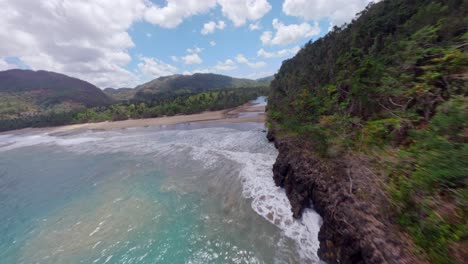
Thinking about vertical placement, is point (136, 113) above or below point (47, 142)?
above

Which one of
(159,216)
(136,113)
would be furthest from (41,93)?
(159,216)

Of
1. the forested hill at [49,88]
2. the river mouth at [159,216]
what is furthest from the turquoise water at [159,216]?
the forested hill at [49,88]

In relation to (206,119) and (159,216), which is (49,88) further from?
(159,216)

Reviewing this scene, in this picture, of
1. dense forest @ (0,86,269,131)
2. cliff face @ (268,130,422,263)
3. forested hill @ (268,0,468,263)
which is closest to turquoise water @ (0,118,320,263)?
cliff face @ (268,130,422,263)

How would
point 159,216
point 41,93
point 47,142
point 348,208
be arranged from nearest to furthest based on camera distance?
point 348,208
point 159,216
point 47,142
point 41,93

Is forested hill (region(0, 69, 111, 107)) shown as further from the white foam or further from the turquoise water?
the turquoise water

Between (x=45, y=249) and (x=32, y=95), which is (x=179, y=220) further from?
(x=32, y=95)
